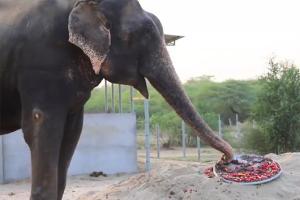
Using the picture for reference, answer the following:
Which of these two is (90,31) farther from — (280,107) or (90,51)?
(280,107)

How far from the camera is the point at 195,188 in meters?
6.76

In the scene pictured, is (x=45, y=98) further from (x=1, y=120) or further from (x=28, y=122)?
(x=1, y=120)

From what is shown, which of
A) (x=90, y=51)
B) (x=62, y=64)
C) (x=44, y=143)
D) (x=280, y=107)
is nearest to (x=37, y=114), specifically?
(x=44, y=143)

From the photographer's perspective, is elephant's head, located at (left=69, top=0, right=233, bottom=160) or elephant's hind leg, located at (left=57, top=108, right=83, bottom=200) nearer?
elephant's head, located at (left=69, top=0, right=233, bottom=160)

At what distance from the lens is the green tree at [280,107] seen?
575 inches

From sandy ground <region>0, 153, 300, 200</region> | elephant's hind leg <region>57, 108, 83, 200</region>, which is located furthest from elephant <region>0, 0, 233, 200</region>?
sandy ground <region>0, 153, 300, 200</region>

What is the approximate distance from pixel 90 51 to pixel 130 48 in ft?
1.09

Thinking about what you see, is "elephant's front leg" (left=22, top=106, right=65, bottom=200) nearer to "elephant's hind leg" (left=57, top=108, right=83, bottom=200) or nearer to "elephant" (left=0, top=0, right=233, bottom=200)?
"elephant" (left=0, top=0, right=233, bottom=200)

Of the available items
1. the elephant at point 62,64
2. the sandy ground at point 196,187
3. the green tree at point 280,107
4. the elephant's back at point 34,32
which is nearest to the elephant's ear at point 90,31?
the elephant at point 62,64

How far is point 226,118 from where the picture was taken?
4250 centimetres

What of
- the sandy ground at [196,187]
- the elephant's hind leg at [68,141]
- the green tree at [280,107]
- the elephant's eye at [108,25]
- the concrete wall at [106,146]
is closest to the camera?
the elephant's eye at [108,25]

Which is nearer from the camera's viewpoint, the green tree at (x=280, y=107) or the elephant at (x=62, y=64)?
the elephant at (x=62, y=64)

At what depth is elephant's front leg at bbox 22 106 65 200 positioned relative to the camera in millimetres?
3881

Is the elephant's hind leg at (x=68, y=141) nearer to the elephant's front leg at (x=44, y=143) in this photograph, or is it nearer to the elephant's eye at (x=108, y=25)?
the elephant's front leg at (x=44, y=143)
